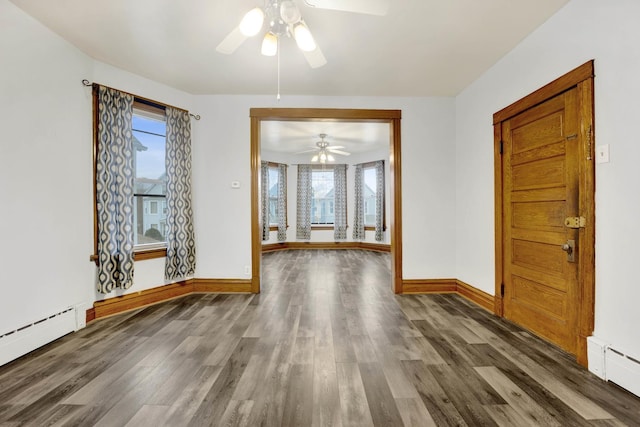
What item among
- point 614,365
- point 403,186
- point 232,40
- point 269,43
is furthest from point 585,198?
point 232,40

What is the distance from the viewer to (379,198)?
750cm

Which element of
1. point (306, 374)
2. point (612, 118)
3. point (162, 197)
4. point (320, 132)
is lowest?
point (306, 374)

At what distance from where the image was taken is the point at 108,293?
2.88 m

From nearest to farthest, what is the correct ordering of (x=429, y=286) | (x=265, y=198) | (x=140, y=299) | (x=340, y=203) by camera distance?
1. (x=140, y=299)
2. (x=429, y=286)
3. (x=265, y=198)
4. (x=340, y=203)

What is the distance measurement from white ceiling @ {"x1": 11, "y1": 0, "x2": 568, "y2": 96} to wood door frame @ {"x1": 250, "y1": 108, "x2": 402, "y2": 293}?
303 millimetres

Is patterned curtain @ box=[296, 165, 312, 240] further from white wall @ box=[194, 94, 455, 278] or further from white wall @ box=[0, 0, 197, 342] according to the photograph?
white wall @ box=[0, 0, 197, 342]

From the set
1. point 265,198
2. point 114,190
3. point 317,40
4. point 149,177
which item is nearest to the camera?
point 317,40

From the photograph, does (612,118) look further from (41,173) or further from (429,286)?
(41,173)

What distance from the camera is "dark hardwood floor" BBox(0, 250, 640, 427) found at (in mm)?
1447

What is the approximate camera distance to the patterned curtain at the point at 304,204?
797 centimetres

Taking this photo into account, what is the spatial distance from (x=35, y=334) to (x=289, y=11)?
312cm

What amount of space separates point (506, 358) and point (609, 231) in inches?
43.7

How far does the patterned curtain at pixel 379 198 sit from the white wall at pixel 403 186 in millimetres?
3659

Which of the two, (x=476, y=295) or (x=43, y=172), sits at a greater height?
(x=43, y=172)
